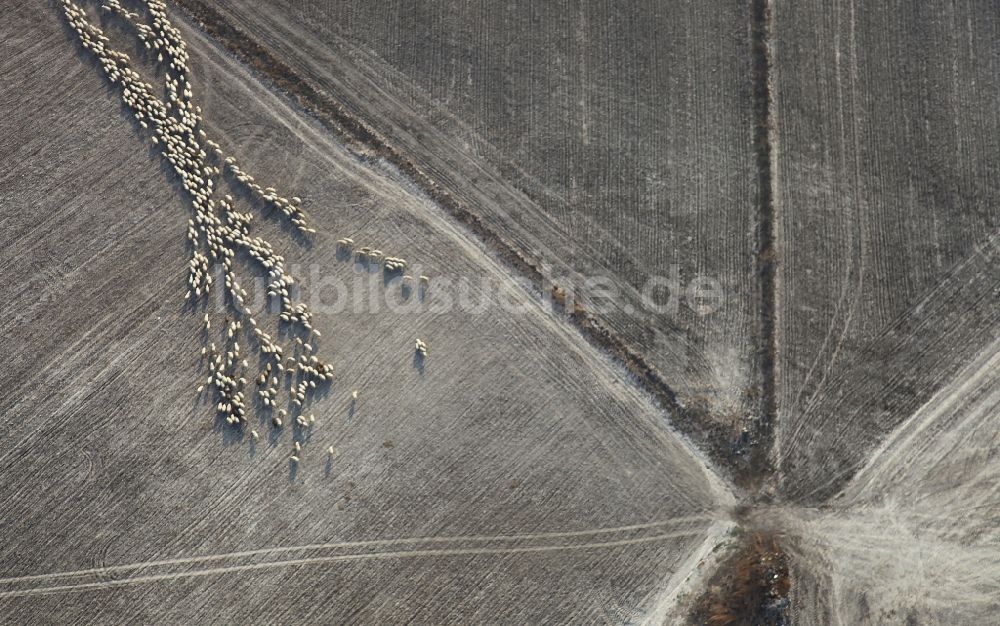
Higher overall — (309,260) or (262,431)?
(309,260)

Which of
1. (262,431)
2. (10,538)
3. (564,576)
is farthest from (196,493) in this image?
(564,576)

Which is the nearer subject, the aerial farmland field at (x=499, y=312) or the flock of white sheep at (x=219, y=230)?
the aerial farmland field at (x=499, y=312)

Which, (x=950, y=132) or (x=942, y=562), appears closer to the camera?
(x=942, y=562)

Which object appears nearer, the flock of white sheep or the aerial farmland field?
the aerial farmland field

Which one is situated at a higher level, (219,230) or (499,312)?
(499,312)

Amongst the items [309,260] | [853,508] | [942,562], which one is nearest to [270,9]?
[309,260]

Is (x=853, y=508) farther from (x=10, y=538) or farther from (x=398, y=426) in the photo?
(x=10, y=538)

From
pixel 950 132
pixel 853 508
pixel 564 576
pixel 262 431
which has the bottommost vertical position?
pixel 262 431
